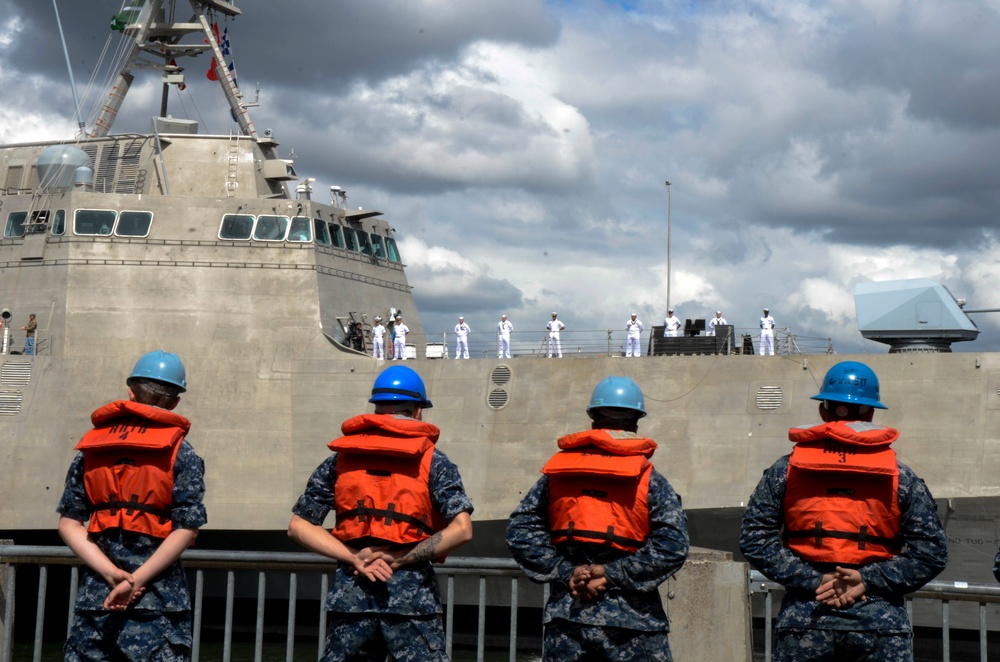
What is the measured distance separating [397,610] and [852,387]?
2104 mm

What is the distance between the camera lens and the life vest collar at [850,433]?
4578 millimetres

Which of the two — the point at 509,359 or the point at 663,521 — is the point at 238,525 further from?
the point at 663,521

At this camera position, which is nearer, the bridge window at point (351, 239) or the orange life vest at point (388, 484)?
the orange life vest at point (388, 484)

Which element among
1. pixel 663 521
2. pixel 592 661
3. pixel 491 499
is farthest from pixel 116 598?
pixel 491 499

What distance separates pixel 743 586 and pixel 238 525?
12413 mm

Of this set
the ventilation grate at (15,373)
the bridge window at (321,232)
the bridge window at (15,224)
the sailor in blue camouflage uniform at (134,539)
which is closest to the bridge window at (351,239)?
the bridge window at (321,232)

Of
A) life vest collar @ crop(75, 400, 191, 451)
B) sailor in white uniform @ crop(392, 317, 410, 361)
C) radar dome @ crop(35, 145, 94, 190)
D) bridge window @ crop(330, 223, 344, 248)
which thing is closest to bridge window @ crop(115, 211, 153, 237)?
radar dome @ crop(35, 145, 94, 190)

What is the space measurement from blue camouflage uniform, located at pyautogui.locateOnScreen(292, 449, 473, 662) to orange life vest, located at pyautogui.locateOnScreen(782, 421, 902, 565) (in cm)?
140

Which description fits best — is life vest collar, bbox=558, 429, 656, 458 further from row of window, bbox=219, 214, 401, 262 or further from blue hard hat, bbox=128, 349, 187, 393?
row of window, bbox=219, 214, 401, 262

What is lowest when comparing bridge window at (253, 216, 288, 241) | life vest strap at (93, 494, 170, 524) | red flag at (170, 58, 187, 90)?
life vest strap at (93, 494, 170, 524)

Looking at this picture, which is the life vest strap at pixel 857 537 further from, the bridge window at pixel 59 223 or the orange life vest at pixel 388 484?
→ the bridge window at pixel 59 223

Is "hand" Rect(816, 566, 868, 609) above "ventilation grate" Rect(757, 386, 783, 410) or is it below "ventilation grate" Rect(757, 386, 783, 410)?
below

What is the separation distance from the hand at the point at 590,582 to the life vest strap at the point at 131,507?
1.82m

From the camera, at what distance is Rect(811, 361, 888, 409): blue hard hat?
4.80 metres
